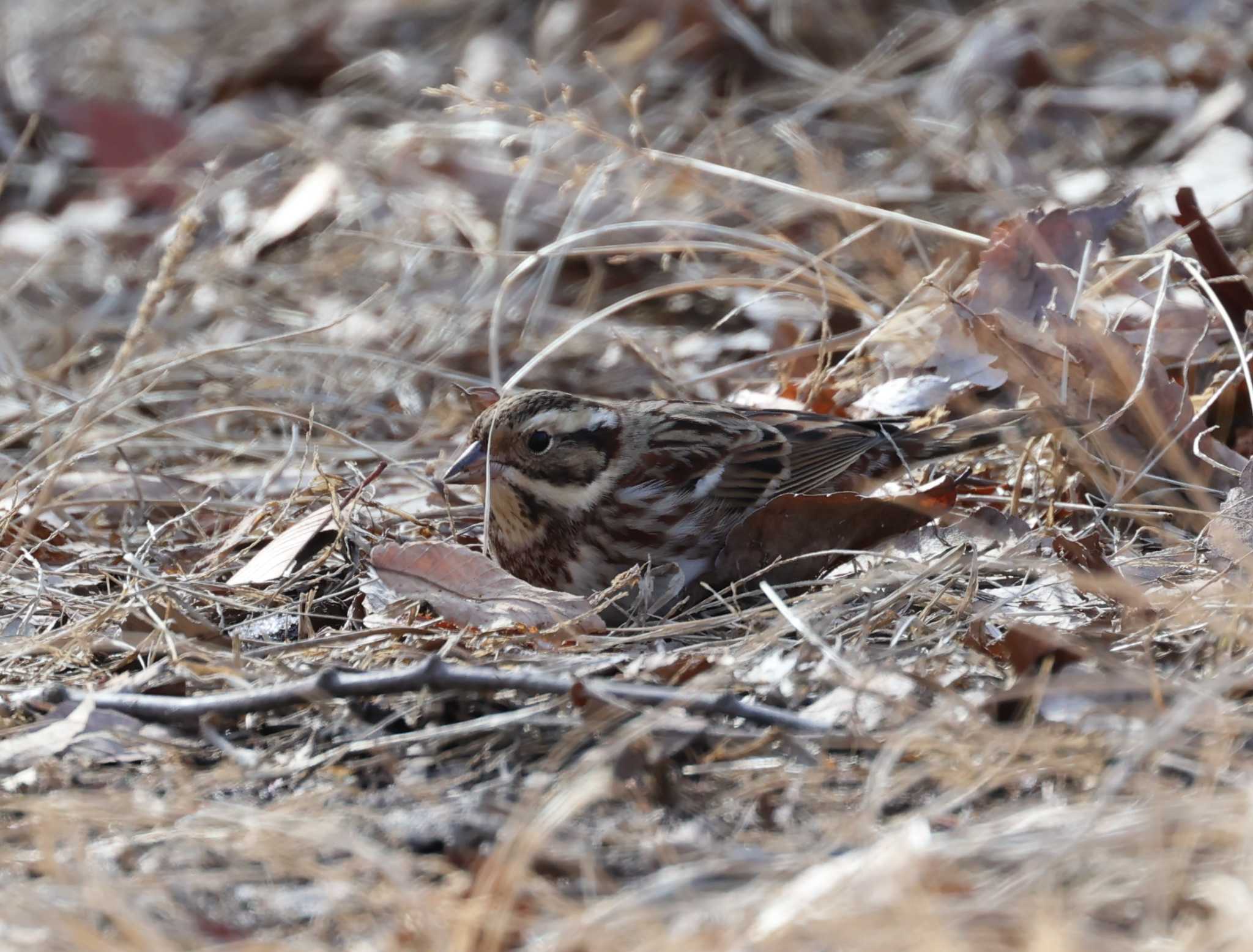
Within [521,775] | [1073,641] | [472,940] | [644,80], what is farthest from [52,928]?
[644,80]

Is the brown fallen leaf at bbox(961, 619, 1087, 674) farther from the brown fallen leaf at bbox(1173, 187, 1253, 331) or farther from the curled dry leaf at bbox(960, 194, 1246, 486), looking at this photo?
the brown fallen leaf at bbox(1173, 187, 1253, 331)

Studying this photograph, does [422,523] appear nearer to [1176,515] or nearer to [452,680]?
[452,680]

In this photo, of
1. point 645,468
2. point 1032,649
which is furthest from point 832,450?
point 1032,649

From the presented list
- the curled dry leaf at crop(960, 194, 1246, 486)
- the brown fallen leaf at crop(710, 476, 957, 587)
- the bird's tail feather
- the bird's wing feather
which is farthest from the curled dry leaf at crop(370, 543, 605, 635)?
the curled dry leaf at crop(960, 194, 1246, 486)

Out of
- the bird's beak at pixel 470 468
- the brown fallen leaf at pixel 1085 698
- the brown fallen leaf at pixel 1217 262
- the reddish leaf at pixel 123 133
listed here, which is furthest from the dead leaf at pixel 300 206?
the brown fallen leaf at pixel 1085 698

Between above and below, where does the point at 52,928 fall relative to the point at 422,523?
above

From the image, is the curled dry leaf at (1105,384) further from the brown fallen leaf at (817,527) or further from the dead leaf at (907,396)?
the brown fallen leaf at (817,527)
